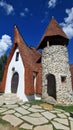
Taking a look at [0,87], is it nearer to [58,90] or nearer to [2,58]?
[58,90]

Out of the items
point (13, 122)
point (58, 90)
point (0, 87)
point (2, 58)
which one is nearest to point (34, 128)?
point (13, 122)

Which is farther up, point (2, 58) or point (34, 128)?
point (2, 58)

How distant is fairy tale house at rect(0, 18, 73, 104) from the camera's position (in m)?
13.5

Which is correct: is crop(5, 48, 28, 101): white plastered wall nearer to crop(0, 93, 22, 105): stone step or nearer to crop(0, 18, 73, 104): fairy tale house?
crop(0, 18, 73, 104): fairy tale house

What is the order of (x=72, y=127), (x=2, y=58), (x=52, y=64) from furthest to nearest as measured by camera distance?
(x=2, y=58), (x=52, y=64), (x=72, y=127)

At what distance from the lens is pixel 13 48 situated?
1602cm

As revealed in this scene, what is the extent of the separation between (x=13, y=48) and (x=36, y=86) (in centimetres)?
509

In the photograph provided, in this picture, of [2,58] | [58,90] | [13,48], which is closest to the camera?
[58,90]

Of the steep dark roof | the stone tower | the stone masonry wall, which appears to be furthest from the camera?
the steep dark roof

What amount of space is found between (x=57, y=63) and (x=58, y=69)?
64 cm

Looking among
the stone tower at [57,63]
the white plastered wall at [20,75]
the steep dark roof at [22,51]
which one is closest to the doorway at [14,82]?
the white plastered wall at [20,75]

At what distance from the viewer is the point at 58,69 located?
13859mm

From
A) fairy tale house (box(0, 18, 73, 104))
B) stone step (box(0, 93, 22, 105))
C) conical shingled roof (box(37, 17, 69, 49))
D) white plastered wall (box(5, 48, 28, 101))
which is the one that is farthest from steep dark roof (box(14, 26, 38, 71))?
stone step (box(0, 93, 22, 105))

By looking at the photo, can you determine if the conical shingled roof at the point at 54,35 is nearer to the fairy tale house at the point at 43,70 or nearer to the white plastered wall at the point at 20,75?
the fairy tale house at the point at 43,70
